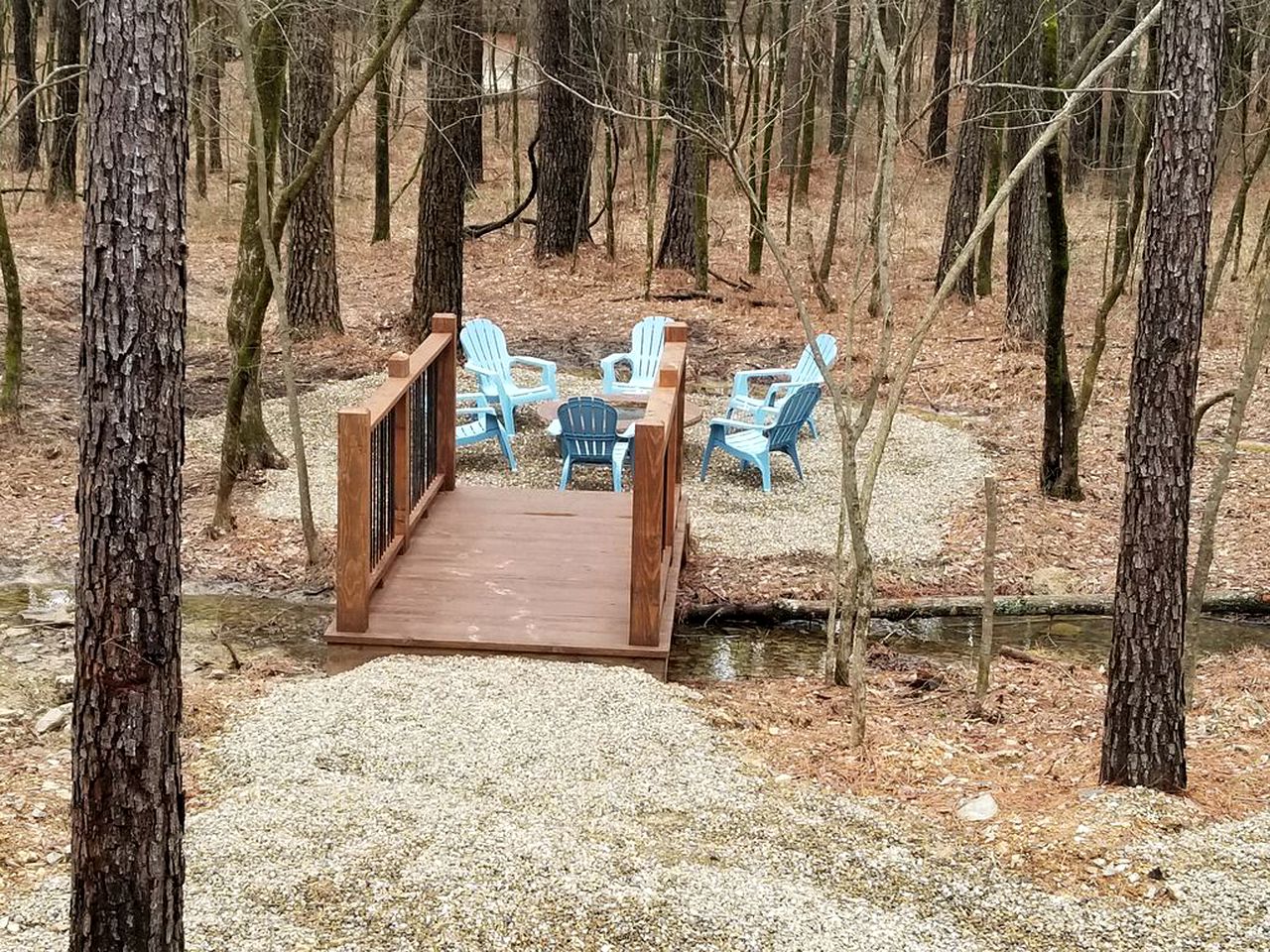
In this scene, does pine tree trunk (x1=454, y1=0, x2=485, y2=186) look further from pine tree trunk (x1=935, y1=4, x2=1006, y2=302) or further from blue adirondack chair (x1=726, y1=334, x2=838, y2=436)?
pine tree trunk (x1=935, y1=4, x2=1006, y2=302)

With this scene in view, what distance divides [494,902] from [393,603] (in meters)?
2.95

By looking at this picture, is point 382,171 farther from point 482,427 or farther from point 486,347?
point 482,427

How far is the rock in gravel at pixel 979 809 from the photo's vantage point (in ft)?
16.4

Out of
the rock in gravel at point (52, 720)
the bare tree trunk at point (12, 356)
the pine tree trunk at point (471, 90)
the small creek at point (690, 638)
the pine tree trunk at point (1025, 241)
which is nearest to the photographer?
the rock in gravel at point (52, 720)

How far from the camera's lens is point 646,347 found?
1205cm

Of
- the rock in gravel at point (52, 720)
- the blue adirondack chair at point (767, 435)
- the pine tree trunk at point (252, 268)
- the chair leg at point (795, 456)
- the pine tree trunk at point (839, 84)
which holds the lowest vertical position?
the rock in gravel at point (52, 720)

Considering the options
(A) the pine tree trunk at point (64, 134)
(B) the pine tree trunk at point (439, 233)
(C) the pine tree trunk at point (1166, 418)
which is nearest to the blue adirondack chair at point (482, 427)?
(B) the pine tree trunk at point (439, 233)

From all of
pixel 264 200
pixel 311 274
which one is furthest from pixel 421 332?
pixel 264 200

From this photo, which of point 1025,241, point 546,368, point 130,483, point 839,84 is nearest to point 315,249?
point 546,368

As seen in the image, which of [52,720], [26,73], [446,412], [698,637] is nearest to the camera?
[52,720]

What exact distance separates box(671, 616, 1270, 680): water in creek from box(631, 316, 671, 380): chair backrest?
13.9ft

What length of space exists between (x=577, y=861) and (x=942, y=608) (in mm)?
4183

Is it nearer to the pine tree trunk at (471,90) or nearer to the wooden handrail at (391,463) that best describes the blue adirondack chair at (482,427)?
the wooden handrail at (391,463)

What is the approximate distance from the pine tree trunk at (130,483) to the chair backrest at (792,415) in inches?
282
